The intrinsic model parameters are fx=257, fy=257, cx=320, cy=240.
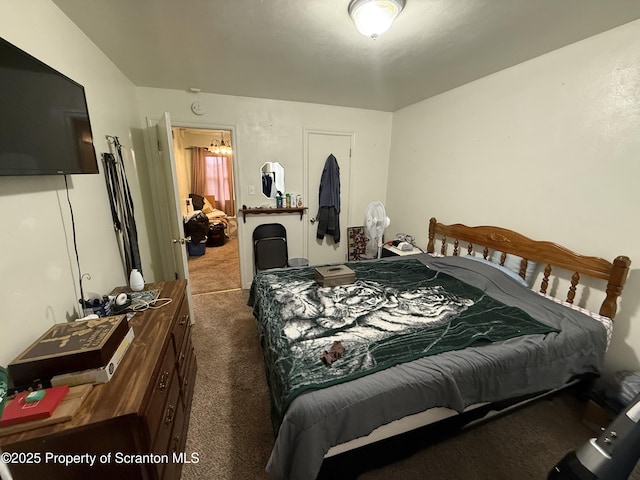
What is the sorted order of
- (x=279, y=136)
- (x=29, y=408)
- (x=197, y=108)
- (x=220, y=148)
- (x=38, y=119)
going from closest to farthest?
(x=29, y=408) < (x=38, y=119) < (x=197, y=108) < (x=279, y=136) < (x=220, y=148)

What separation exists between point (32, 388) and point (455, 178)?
3371 mm

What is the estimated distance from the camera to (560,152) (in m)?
1.96

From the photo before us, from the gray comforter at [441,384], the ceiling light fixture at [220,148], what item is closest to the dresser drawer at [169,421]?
the gray comforter at [441,384]

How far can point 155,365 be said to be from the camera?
42.6 inches

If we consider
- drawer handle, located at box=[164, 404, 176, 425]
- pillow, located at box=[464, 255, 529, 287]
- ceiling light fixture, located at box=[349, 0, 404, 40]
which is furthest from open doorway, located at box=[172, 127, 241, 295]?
ceiling light fixture, located at box=[349, 0, 404, 40]

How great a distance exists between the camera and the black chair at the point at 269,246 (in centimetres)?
339

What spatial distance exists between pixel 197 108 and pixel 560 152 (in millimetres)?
3472

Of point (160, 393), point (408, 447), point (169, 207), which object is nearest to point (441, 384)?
point (408, 447)

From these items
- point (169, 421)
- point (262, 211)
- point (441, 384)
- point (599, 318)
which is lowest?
point (169, 421)

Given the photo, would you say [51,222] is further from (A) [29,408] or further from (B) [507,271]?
(B) [507,271]

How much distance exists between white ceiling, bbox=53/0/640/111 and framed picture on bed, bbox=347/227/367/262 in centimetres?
196

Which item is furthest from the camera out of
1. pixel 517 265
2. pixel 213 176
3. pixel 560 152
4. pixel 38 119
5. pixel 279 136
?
pixel 213 176

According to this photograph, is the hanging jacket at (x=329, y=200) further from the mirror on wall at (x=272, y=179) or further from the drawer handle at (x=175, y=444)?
the drawer handle at (x=175, y=444)

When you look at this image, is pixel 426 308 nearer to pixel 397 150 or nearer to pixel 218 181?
pixel 397 150
